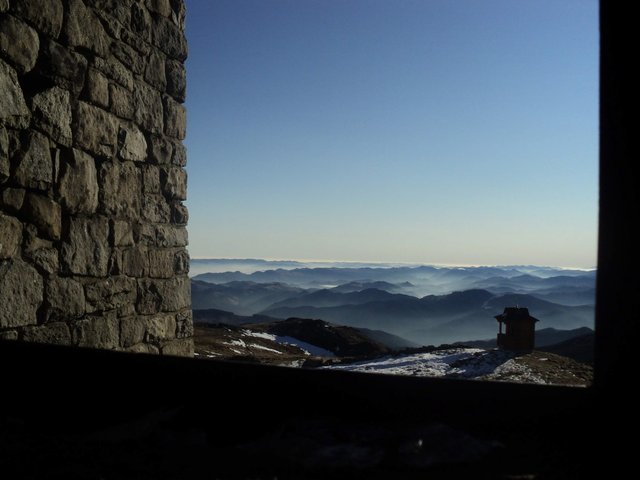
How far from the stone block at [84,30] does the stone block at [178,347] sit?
2.56 meters

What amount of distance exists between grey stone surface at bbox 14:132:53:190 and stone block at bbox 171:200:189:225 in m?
1.53

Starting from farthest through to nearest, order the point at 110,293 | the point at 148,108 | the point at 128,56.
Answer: the point at 148,108 → the point at 128,56 → the point at 110,293

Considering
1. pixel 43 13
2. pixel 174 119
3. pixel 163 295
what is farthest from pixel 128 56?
pixel 163 295

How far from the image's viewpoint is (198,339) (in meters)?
19.0

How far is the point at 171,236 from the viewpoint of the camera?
5234 mm

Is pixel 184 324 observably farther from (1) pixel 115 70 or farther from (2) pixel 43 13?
(2) pixel 43 13

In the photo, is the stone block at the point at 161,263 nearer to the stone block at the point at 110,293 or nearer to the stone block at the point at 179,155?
the stone block at the point at 110,293

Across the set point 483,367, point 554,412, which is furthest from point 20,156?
point 483,367

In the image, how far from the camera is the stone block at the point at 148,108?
15.6 ft

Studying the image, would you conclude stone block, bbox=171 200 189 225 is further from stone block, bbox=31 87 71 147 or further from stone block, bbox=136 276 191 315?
stone block, bbox=31 87 71 147

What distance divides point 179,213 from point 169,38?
1647 millimetres

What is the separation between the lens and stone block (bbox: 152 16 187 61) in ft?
16.4

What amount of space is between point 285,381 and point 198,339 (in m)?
18.1

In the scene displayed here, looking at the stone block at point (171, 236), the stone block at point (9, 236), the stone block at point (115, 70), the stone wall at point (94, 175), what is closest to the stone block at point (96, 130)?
the stone wall at point (94, 175)
